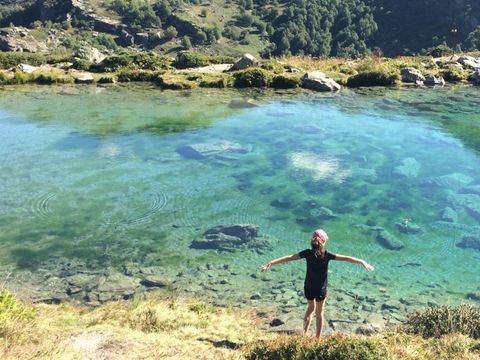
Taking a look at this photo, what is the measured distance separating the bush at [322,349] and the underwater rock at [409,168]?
55.9 feet

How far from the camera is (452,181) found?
23500 mm

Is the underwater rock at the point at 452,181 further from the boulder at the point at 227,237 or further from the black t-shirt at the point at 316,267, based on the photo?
the black t-shirt at the point at 316,267

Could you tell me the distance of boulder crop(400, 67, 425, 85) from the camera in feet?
163

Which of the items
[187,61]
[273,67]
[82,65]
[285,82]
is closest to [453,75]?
[285,82]

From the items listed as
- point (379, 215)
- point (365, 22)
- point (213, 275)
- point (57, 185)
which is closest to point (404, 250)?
point (379, 215)

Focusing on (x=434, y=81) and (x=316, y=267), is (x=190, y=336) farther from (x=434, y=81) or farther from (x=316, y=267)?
(x=434, y=81)

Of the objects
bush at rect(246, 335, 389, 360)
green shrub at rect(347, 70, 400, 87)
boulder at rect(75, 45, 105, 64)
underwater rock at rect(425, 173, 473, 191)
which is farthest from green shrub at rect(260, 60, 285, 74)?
bush at rect(246, 335, 389, 360)

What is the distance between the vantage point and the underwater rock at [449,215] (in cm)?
1920

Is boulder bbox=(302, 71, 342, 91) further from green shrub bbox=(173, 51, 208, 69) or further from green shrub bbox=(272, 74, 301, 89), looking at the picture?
green shrub bbox=(173, 51, 208, 69)

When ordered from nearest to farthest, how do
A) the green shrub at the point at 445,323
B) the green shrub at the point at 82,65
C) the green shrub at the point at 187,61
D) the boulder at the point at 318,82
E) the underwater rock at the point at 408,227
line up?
the green shrub at the point at 445,323 < the underwater rock at the point at 408,227 < the boulder at the point at 318,82 < the green shrub at the point at 82,65 < the green shrub at the point at 187,61

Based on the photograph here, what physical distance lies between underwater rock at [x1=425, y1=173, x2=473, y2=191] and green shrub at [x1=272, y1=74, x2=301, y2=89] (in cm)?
2477

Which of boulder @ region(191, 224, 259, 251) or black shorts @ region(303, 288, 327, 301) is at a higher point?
black shorts @ region(303, 288, 327, 301)

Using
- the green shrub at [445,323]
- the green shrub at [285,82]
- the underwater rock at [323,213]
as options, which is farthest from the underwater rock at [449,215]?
the green shrub at [285,82]

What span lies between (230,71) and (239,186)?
3184 cm
